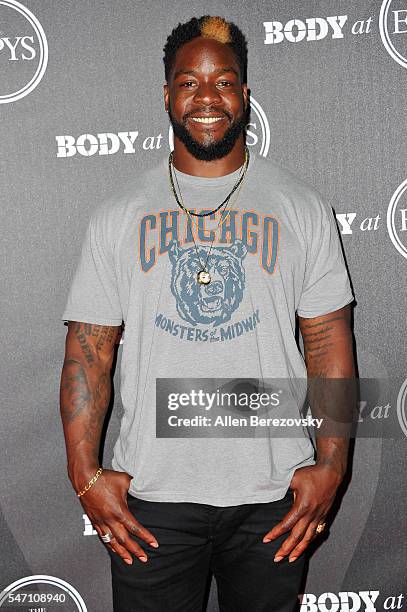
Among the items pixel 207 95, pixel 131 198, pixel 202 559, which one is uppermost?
pixel 207 95

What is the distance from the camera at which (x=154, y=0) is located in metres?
2.32

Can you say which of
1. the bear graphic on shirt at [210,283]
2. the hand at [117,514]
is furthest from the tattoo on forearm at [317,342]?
the hand at [117,514]

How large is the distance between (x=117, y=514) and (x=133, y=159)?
1134 millimetres

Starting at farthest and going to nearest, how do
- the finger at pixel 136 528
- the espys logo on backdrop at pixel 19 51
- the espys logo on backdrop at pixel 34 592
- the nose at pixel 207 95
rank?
the espys logo on backdrop at pixel 34 592
the espys logo on backdrop at pixel 19 51
the nose at pixel 207 95
the finger at pixel 136 528

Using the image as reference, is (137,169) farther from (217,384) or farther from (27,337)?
(217,384)

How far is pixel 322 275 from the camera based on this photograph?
6.37ft

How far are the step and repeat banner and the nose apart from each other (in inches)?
17.2

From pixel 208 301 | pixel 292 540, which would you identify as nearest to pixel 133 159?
pixel 208 301

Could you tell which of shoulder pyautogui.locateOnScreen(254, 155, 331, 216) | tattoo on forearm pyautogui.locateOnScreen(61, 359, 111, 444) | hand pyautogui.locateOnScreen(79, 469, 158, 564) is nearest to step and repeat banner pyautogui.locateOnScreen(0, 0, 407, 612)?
shoulder pyautogui.locateOnScreen(254, 155, 331, 216)

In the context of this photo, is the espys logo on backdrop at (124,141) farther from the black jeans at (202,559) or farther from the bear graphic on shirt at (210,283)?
the black jeans at (202,559)

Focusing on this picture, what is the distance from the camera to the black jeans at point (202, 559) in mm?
1818

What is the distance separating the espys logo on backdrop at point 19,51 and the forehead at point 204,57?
56 centimetres

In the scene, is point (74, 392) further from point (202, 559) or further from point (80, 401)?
point (202, 559)

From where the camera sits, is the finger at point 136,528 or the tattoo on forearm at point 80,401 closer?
the finger at point 136,528
